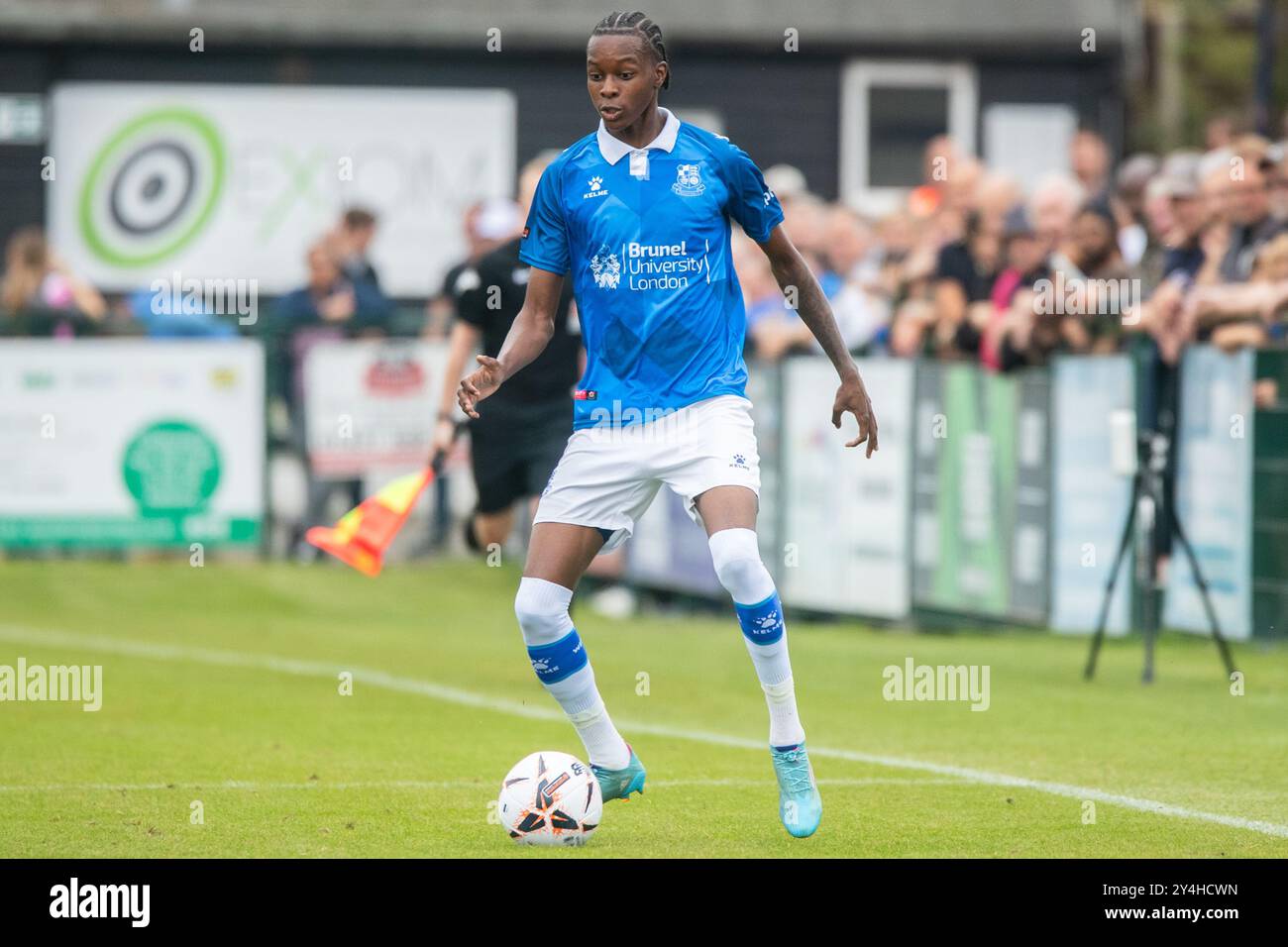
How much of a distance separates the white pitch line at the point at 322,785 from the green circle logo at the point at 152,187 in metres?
18.7

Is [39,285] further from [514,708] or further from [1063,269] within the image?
[514,708]

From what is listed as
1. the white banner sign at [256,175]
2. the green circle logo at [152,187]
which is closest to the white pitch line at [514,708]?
the white banner sign at [256,175]

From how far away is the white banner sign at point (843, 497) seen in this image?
49.9 feet

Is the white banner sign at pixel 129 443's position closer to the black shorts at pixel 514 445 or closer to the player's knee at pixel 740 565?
the black shorts at pixel 514 445

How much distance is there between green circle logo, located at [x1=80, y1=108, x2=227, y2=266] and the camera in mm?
26594

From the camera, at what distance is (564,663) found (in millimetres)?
7625

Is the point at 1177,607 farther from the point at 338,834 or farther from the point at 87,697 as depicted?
the point at 338,834

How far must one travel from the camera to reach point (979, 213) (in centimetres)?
1563

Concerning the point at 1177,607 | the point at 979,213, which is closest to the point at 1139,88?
the point at 979,213

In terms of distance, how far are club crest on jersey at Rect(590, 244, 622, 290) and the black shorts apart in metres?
4.98

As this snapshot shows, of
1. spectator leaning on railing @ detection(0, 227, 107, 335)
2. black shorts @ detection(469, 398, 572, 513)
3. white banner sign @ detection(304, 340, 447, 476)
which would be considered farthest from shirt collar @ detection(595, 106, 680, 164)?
spectator leaning on railing @ detection(0, 227, 107, 335)
